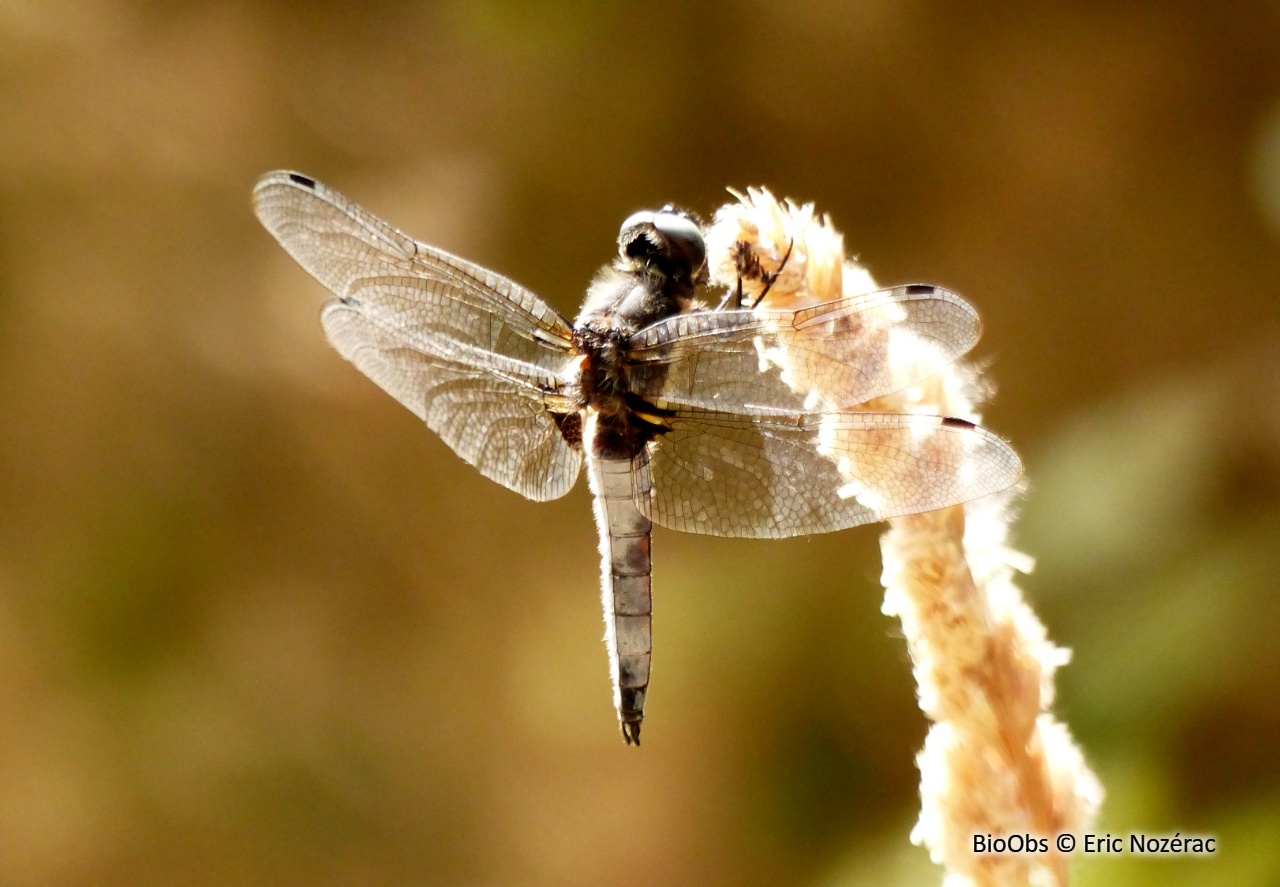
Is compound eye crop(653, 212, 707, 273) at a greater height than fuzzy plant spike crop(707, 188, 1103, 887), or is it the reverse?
compound eye crop(653, 212, 707, 273)

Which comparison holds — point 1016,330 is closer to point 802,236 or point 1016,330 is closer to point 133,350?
point 802,236

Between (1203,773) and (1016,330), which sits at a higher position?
(1016,330)

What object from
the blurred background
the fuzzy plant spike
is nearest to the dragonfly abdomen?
the fuzzy plant spike

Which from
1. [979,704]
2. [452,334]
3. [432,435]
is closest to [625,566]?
[452,334]

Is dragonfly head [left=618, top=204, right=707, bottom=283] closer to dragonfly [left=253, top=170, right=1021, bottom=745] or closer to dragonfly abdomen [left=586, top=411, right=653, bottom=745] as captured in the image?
dragonfly [left=253, top=170, right=1021, bottom=745]

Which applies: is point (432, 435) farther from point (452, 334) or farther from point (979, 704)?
point (979, 704)

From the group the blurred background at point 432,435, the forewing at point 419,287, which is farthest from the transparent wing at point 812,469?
the blurred background at point 432,435

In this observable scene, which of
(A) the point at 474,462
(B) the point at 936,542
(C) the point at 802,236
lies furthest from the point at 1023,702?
(A) the point at 474,462

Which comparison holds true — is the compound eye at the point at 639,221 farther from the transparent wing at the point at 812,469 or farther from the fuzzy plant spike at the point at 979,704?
the fuzzy plant spike at the point at 979,704
